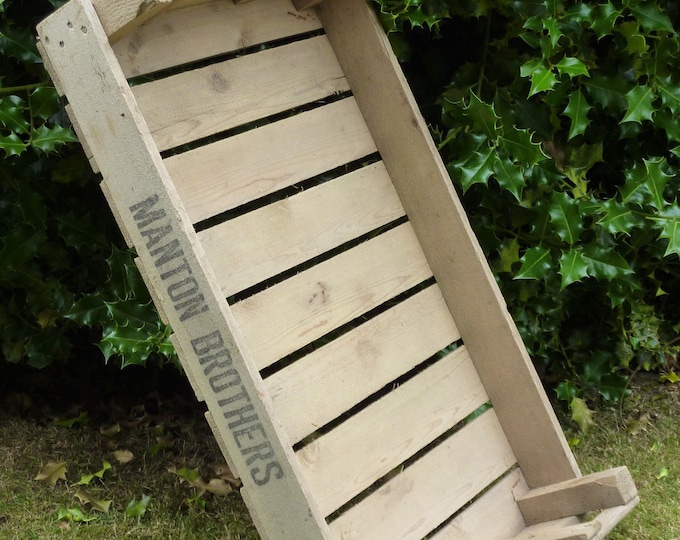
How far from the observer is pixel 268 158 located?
208 centimetres

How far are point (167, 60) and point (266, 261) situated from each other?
0.54m

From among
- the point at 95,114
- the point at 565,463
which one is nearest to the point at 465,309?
the point at 565,463

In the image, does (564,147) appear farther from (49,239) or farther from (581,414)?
(49,239)

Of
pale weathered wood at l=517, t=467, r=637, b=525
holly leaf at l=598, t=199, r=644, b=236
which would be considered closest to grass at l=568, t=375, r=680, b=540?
pale weathered wood at l=517, t=467, r=637, b=525

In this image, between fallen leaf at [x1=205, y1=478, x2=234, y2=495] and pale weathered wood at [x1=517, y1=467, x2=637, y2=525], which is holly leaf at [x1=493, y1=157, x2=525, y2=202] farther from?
fallen leaf at [x1=205, y1=478, x2=234, y2=495]

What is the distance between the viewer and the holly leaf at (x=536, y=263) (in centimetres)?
254

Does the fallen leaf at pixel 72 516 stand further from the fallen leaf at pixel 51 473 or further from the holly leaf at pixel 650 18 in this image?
the holly leaf at pixel 650 18

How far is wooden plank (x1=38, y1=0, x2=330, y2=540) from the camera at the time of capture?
5.23 feet

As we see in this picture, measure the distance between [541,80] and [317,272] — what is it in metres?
0.91

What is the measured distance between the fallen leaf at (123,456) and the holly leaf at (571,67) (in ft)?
6.30

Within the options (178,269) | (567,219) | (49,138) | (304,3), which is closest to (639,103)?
(567,219)

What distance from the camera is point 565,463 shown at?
228 centimetres

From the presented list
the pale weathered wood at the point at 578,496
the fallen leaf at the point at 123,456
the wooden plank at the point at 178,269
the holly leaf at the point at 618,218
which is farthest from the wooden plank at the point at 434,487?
the fallen leaf at the point at 123,456

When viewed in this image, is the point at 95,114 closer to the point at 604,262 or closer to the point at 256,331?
the point at 256,331
